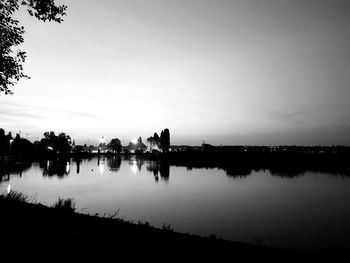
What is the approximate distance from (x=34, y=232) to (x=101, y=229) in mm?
2934

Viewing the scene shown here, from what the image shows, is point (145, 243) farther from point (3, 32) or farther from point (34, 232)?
point (3, 32)

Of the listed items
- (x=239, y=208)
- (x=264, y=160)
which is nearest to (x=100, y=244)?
(x=239, y=208)

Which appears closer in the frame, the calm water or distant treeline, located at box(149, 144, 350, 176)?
the calm water

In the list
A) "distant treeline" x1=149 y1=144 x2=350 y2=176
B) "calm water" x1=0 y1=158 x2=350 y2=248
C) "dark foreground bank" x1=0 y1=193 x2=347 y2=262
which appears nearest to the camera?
"dark foreground bank" x1=0 y1=193 x2=347 y2=262

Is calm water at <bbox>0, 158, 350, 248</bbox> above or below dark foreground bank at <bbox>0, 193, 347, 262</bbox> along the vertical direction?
below

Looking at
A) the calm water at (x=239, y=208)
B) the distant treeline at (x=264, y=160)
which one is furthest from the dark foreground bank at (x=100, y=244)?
the distant treeline at (x=264, y=160)

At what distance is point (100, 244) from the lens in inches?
355

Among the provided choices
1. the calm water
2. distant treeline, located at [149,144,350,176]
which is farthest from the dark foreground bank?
distant treeline, located at [149,144,350,176]

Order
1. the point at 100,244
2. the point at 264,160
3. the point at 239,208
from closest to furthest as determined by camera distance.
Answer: the point at 100,244, the point at 239,208, the point at 264,160

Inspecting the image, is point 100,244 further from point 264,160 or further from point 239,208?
point 264,160

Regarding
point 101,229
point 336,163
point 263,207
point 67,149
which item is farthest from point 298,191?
point 67,149

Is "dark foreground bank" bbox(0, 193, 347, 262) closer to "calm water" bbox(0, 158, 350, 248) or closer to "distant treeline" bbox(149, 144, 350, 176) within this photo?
"calm water" bbox(0, 158, 350, 248)

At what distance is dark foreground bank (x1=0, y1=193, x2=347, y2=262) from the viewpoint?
7678 mm

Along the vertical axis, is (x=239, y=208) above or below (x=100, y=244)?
below
